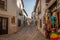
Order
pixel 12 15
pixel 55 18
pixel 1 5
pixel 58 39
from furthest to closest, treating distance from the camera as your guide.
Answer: pixel 12 15 → pixel 1 5 → pixel 55 18 → pixel 58 39

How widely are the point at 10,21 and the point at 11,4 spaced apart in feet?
7.61

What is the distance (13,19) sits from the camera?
18.2m

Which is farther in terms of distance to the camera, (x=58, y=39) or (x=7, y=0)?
(x=7, y=0)

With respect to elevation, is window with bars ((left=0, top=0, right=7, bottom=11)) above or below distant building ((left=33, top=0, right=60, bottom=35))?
above

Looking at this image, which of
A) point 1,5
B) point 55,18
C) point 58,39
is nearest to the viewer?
point 58,39

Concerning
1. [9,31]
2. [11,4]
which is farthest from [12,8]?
[9,31]

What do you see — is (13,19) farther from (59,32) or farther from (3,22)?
(59,32)

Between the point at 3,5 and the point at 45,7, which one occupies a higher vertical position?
the point at 3,5

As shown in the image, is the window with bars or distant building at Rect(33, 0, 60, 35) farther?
the window with bars

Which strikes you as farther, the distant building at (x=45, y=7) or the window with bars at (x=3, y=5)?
the window with bars at (x=3, y=5)

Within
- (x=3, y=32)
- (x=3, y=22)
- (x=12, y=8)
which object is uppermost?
(x=12, y=8)

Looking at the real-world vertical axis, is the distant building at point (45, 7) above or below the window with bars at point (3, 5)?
below

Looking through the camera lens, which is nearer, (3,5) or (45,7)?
(45,7)

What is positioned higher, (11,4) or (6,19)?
(11,4)
